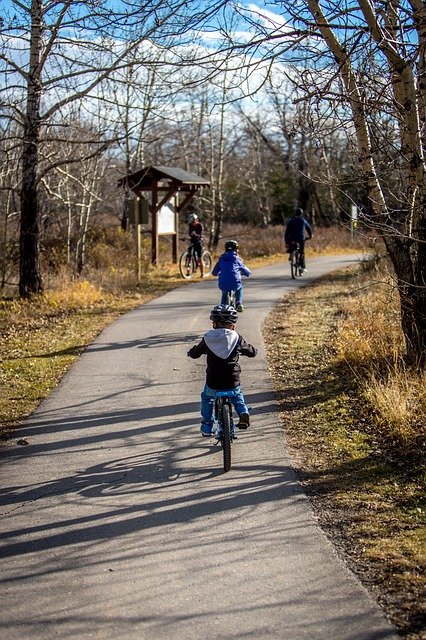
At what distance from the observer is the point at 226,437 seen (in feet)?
23.7

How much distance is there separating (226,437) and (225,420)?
0.17m

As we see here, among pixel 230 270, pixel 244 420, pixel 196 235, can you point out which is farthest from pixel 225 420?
pixel 196 235

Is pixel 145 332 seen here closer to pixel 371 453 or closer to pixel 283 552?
pixel 371 453

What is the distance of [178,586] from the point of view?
5.07 metres

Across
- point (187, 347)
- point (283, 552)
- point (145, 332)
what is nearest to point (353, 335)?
point (187, 347)

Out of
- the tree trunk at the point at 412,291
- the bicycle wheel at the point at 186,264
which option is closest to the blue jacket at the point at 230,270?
the tree trunk at the point at 412,291

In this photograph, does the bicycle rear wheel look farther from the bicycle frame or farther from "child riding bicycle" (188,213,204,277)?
"child riding bicycle" (188,213,204,277)

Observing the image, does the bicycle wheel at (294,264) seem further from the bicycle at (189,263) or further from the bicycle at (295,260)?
the bicycle at (189,263)

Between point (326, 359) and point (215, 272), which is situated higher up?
point (215, 272)

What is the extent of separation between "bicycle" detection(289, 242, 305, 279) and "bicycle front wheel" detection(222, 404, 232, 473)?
17.1 meters

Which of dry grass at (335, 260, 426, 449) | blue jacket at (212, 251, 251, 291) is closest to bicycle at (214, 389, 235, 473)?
dry grass at (335, 260, 426, 449)

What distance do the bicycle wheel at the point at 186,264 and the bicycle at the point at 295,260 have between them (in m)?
3.01

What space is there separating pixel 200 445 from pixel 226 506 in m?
1.70

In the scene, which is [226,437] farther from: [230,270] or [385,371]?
[230,270]
